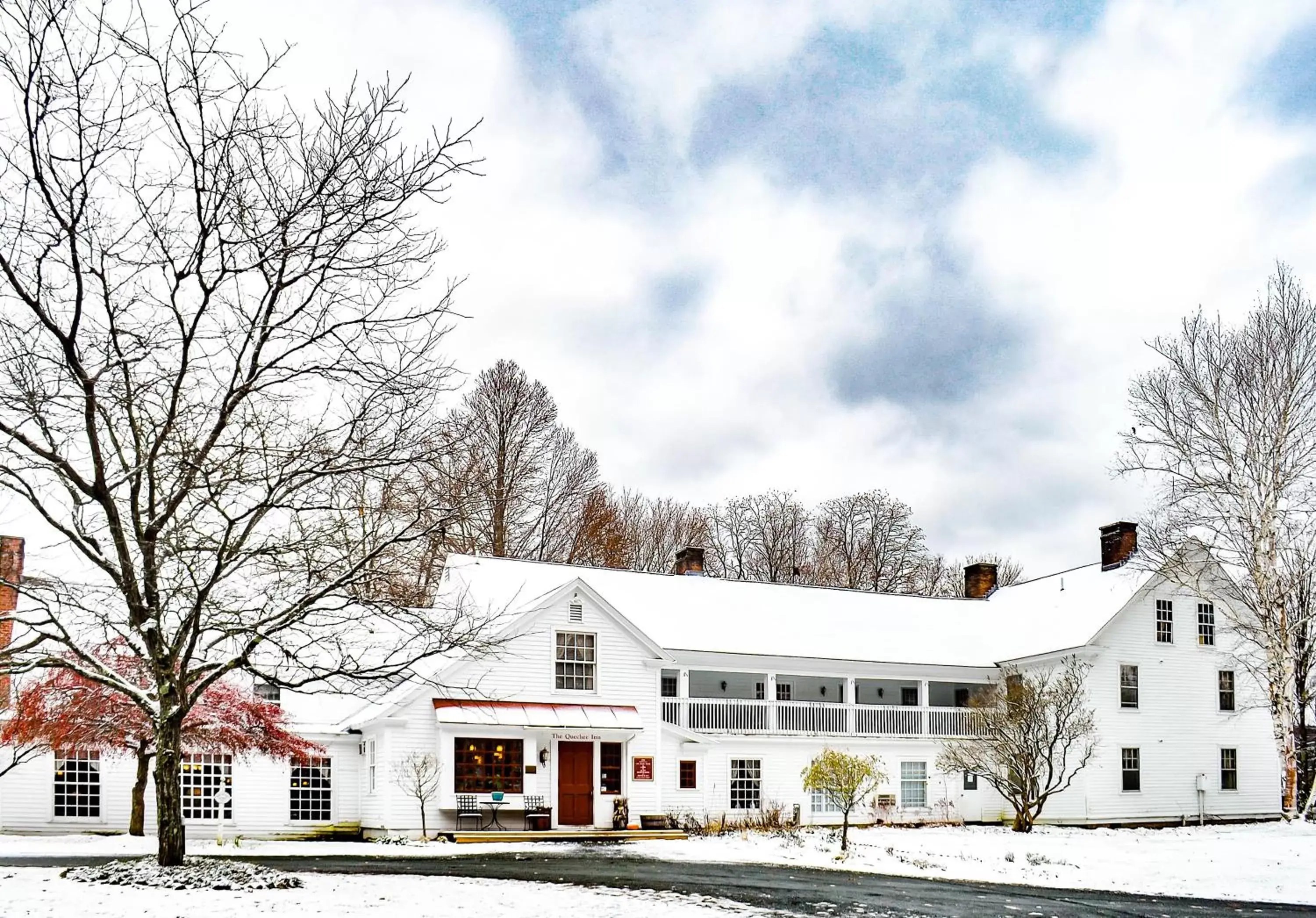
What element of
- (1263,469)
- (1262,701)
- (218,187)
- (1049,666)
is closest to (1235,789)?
(1262,701)

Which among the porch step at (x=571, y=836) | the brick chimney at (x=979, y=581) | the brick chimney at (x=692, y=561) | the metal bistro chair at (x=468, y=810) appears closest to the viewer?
the porch step at (x=571, y=836)

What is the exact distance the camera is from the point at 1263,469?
3073 centimetres

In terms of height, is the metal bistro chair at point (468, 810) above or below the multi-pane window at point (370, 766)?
below

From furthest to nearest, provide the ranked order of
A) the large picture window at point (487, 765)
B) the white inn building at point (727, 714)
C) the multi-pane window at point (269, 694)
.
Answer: the multi-pane window at point (269, 694) < the large picture window at point (487, 765) < the white inn building at point (727, 714)

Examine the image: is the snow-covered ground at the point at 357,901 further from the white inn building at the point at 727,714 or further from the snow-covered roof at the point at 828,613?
the snow-covered roof at the point at 828,613

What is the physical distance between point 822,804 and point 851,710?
9.00ft

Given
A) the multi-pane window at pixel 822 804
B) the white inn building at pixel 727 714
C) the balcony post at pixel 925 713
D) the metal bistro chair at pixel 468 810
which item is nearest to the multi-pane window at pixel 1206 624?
the white inn building at pixel 727 714

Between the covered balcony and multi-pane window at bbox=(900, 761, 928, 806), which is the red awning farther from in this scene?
multi-pane window at bbox=(900, 761, 928, 806)

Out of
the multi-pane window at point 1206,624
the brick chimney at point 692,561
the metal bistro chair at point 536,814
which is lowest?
the metal bistro chair at point 536,814

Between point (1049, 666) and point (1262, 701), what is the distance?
7.16m

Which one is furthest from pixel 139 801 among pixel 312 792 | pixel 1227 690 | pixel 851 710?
pixel 1227 690

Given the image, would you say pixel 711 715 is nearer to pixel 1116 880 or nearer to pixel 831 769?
pixel 831 769

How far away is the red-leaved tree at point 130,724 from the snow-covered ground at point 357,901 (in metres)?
6.19

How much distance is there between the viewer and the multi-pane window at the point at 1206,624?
35.6m
